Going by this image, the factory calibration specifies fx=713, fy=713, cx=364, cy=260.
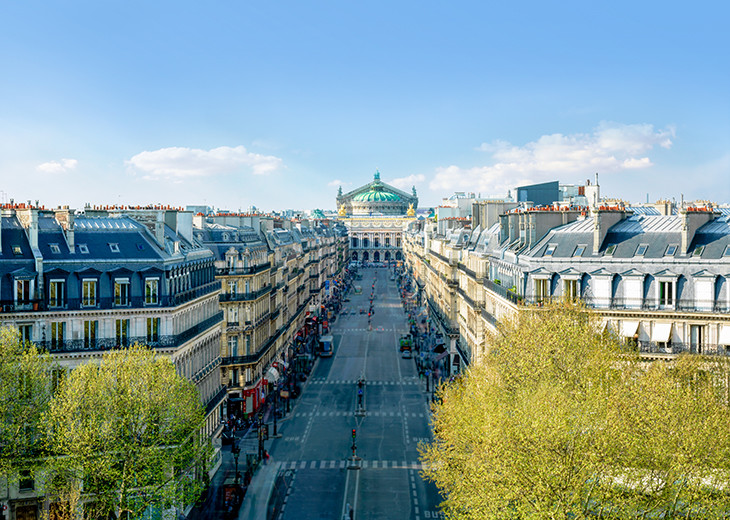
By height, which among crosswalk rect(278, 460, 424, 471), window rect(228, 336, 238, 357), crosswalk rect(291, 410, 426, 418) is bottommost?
crosswalk rect(278, 460, 424, 471)

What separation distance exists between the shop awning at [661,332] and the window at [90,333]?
109 ft

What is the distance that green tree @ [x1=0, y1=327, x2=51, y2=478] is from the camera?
111 ft

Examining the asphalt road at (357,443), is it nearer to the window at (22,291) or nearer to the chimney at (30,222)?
the window at (22,291)

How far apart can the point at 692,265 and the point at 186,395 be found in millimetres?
30196

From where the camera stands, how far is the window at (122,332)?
142 ft

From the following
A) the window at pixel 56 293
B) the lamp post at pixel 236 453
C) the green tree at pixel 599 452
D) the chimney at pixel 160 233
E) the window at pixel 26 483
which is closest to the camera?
the green tree at pixel 599 452

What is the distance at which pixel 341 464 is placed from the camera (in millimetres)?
51781

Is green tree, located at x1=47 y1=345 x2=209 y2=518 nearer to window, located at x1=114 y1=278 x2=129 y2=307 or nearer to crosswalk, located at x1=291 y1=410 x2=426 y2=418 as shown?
window, located at x1=114 y1=278 x2=129 y2=307

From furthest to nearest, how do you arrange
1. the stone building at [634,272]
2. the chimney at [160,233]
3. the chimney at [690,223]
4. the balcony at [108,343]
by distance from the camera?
the chimney at [160,233] → the chimney at [690,223] → the stone building at [634,272] → the balcony at [108,343]

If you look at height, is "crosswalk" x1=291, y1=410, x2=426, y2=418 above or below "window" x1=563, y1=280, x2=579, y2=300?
below

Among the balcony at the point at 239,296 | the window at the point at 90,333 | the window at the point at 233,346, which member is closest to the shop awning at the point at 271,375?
the window at the point at 233,346

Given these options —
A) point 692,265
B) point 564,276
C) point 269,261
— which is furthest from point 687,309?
point 269,261

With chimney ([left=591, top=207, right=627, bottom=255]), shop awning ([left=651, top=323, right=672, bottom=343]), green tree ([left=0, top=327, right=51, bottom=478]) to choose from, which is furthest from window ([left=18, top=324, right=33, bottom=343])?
shop awning ([left=651, top=323, right=672, bottom=343])

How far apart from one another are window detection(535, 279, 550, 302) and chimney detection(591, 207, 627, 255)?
146 inches
